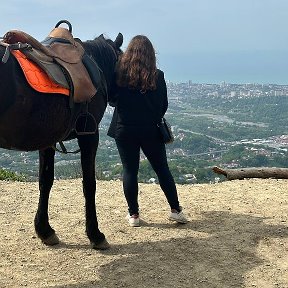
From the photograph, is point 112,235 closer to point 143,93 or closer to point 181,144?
point 143,93

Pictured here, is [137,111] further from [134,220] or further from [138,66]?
[134,220]

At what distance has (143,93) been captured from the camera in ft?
15.1

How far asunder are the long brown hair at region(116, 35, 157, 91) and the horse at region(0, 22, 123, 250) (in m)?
0.11

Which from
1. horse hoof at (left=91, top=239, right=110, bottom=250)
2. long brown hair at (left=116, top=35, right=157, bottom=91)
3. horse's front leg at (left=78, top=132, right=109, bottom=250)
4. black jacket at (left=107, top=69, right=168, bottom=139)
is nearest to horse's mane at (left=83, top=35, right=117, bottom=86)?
long brown hair at (left=116, top=35, right=157, bottom=91)

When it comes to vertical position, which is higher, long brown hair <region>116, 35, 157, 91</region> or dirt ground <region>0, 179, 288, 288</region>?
→ long brown hair <region>116, 35, 157, 91</region>

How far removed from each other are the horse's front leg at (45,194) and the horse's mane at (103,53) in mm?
987

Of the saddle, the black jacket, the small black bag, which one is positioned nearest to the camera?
the saddle

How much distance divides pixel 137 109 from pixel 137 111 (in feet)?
0.07

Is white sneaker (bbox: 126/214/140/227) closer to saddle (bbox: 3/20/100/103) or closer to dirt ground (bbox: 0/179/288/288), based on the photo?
dirt ground (bbox: 0/179/288/288)

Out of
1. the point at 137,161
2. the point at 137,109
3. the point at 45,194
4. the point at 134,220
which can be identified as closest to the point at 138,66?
the point at 137,109

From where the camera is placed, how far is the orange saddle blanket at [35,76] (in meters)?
3.16

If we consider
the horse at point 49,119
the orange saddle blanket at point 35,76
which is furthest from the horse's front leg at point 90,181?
the orange saddle blanket at point 35,76

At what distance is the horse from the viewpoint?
10.1ft

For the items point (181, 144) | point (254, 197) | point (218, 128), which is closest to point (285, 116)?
point (218, 128)
